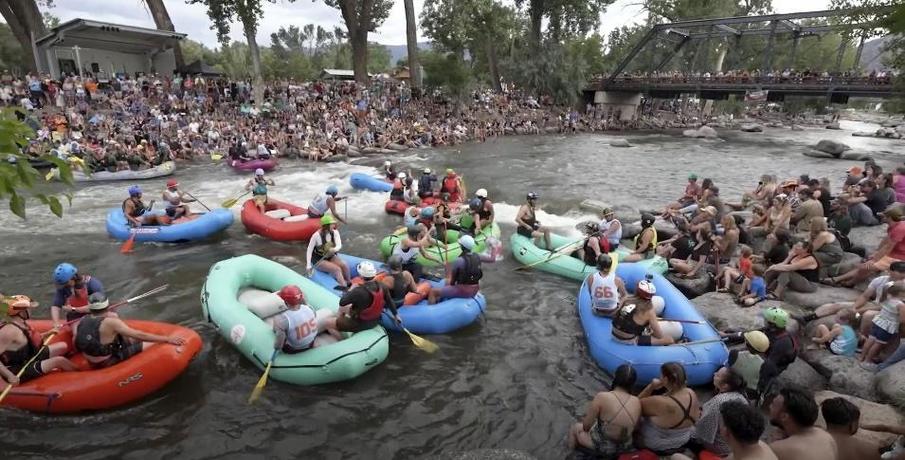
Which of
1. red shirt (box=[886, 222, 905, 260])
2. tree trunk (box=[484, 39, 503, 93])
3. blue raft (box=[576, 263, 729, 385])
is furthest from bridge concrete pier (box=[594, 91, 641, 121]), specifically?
blue raft (box=[576, 263, 729, 385])

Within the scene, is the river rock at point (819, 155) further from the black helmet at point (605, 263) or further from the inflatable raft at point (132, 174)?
the inflatable raft at point (132, 174)

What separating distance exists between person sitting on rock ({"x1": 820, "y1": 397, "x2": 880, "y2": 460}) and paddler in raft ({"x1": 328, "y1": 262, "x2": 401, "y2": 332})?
409cm

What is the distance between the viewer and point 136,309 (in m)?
7.26

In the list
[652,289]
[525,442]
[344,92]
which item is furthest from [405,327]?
[344,92]

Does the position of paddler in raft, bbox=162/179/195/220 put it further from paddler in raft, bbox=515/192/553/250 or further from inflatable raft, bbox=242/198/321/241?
paddler in raft, bbox=515/192/553/250

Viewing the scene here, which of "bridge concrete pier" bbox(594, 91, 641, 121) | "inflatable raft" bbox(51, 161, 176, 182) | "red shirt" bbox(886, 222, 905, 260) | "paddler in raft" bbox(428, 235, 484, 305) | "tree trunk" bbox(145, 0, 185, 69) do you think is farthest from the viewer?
"bridge concrete pier" bbox(594, 91, 641, 121)

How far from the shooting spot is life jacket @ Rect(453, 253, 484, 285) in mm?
6652

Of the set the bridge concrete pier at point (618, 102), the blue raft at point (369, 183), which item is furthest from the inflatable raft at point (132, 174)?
the bridge concrete pier at point (618, 102)

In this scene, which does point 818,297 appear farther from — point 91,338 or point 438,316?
point 91,338

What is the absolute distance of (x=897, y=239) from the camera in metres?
6.84

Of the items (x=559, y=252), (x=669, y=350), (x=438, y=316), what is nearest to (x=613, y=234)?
(x=559, y=252)

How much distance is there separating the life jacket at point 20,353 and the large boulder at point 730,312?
24.8ft

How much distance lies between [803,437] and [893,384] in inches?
88.9

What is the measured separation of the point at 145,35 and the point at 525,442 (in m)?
24.7
